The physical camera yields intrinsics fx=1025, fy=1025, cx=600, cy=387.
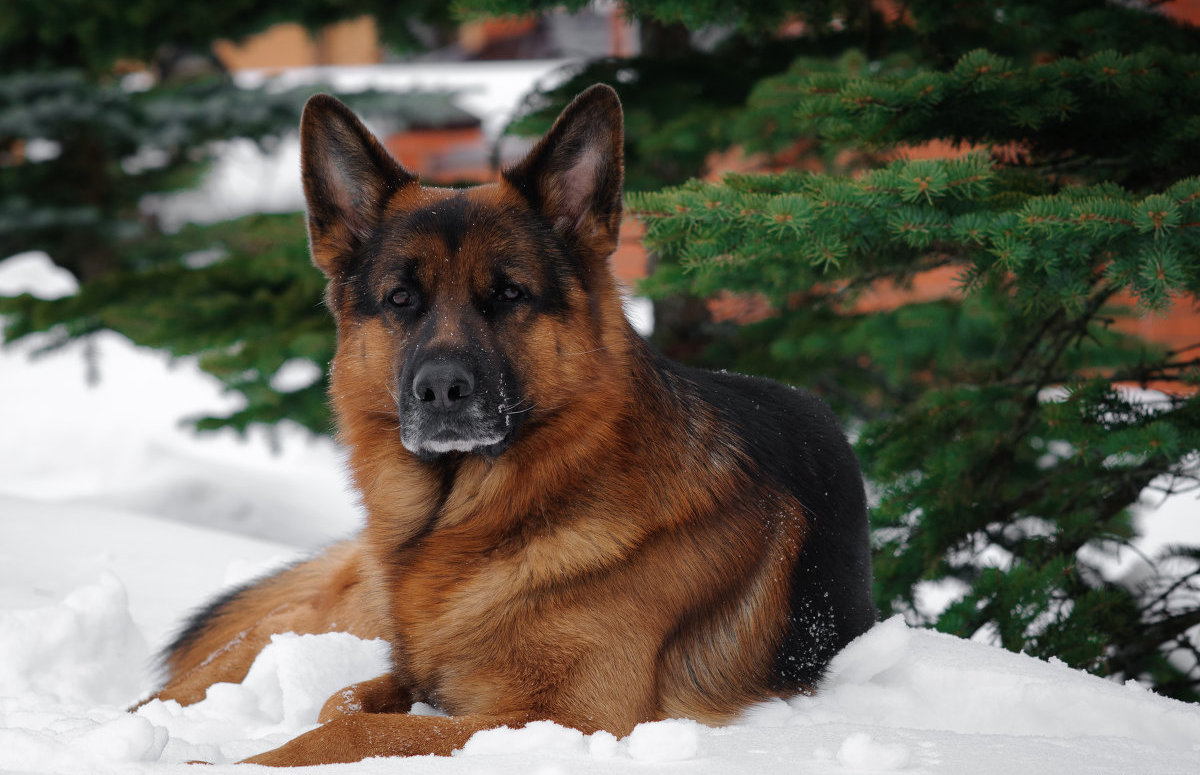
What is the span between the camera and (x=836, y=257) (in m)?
3.26

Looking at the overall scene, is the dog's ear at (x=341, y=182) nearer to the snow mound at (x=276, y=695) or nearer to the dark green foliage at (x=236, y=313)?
the snow mound at (x=276, y=695)

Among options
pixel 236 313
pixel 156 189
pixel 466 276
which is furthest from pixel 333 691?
pixel 156 189

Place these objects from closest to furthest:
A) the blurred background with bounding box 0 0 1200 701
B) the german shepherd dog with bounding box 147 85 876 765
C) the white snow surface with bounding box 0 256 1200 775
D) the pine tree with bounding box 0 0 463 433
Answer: the white snow surface with bounding box 0 256 1200 775 → the german shepherd dog with bounding box 147 85 876 765 → the blurred background with bounding box 0 0 1200 701 → the pine tree with bounding box 0 0 463 433

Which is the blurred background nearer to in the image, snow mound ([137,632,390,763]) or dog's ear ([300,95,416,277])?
dog's ear ([300,95,416,277])

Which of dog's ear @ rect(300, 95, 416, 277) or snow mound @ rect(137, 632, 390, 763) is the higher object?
dog's ear @ rect(300, 95, 416, 277)

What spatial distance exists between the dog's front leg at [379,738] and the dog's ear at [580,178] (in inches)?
55.3

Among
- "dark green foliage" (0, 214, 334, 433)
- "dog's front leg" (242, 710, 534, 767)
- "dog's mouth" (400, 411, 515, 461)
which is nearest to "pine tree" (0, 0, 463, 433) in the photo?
"dark green foliage" (0, 214, 334, 433)

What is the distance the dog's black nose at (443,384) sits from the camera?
2627mm

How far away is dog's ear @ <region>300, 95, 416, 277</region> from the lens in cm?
310

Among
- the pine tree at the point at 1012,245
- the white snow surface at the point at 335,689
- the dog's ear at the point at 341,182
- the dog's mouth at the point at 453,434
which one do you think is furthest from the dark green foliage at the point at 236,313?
the dog's mouth at the point at 453,434

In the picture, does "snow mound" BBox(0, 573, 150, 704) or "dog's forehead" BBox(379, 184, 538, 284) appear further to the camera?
"snow mound" BBox(0, 573, 150, 704)

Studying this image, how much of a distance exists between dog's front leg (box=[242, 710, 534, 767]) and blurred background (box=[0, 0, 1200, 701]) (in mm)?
1614

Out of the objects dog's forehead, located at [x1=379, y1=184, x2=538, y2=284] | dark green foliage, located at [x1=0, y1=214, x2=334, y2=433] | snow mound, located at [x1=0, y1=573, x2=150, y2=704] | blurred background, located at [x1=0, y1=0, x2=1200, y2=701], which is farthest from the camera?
dark green foliage, located at [x1=0, y1=214, x2=334, y2=433]

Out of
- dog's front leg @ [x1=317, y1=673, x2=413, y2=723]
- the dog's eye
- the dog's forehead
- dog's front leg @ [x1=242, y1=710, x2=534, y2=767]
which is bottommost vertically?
dog's front leg @ [x1=317, y1=673, x2=413, y2=723]
